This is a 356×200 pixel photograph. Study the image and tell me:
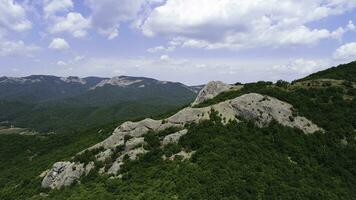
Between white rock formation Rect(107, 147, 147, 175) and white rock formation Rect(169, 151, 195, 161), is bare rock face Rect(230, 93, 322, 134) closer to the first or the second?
white rock formation Rect(169, 151, 195, 161)

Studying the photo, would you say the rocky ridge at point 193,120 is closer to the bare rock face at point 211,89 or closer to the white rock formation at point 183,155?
the white rock formation at point 183,155

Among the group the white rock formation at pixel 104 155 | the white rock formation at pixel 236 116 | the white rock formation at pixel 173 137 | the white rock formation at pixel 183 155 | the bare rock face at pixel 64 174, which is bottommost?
the bare rock face at pixel 64 174

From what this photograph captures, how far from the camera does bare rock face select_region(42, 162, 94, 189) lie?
177 feet

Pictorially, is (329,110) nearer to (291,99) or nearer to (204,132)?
(291,99)

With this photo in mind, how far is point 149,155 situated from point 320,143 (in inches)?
1022

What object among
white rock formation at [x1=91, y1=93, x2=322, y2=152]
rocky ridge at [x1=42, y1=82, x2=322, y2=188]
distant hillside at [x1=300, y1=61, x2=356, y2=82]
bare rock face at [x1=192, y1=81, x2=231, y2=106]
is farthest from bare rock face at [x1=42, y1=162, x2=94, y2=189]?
distant hillside at [x1=300, y1=61, x2=356, y2=82]

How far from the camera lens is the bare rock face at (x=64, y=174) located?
177 ft

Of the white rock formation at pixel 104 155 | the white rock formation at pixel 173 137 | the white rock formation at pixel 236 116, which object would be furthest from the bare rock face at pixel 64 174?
the white rock formation at pixel 173 137

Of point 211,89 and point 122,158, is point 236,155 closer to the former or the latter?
point 122,158

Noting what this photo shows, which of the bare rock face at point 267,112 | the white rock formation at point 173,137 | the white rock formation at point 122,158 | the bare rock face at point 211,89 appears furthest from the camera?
the bare rock face at point 211,89

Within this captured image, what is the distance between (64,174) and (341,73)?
65383 millimetres

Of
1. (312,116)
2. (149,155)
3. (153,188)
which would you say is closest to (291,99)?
(312,116)

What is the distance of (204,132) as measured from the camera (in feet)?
177

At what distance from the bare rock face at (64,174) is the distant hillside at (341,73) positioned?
5750 centimetres
